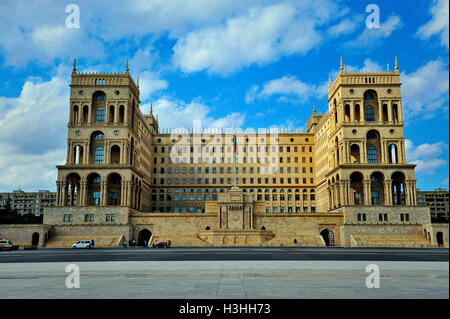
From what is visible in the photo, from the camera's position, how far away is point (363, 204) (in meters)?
88.8

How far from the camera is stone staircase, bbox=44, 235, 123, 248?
78.9m

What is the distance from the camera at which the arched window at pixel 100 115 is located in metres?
92.6

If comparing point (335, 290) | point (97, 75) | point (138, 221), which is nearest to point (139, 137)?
point (97, 75)

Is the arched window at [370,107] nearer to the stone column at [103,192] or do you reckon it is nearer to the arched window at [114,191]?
the arched window at [114,191]

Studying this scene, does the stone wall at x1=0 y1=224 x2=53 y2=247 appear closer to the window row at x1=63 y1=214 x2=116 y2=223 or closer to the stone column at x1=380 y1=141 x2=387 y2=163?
the window row at x1=63 y1=214 x2=116 y2=223

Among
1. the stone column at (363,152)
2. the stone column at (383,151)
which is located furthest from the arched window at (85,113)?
the stone column at (383,151)

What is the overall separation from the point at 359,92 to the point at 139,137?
51.1m

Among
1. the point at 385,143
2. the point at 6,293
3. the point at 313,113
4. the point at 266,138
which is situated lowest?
the point at 6,293

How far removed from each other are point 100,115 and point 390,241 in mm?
63192

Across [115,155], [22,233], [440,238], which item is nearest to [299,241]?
[440,238]

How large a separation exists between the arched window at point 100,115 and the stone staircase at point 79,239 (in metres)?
25.3

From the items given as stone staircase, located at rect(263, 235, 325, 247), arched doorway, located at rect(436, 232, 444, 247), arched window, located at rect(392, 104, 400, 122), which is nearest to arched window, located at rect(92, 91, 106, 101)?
stone staircase, located at rect(263, 235, 325, 247)
